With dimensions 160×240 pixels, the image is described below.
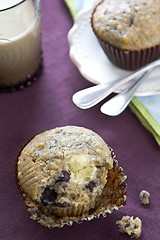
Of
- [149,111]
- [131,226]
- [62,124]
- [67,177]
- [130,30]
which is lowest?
[131,226]

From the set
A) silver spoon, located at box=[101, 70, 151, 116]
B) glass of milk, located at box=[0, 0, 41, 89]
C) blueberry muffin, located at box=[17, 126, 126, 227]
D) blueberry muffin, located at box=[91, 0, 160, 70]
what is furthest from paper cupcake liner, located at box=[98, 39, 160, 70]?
blueberry muffin, located at box=[17, 126, 126, 227]

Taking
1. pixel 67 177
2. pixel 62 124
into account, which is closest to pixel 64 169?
pixel 67 177

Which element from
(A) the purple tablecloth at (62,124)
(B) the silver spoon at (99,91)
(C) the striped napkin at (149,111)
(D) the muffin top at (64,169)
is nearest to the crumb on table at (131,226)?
(A) the purple tablecloth at (62,124)

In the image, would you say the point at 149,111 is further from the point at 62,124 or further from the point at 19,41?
the point at 19,41

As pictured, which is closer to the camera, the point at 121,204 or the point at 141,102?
the point at 121,204

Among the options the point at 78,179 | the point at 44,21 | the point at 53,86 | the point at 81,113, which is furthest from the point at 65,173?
the point at 44,21

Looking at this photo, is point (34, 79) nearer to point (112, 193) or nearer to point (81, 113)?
point (81, 113)
